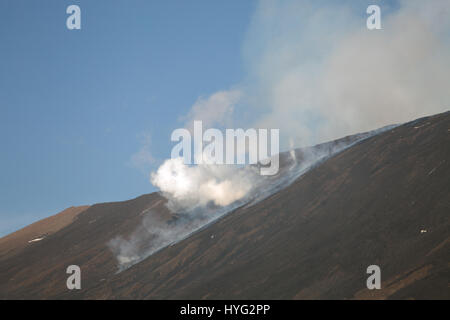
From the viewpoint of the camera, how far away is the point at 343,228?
55.1 meters

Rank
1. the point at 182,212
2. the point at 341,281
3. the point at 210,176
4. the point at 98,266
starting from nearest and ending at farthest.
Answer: the point at 341,281 < the point at 98,266 < the point at 182,212 < the point at 210,176

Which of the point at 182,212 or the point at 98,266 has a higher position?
the point at 182,212

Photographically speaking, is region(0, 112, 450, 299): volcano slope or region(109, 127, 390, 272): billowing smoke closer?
region(0, 112, 450, 299): volcano slope

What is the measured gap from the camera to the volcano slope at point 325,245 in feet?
143

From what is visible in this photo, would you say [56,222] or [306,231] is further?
[56,222]

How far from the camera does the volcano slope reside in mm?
43688

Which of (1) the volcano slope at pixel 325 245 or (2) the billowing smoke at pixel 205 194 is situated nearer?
(1) the volcano slope at pixel 325 245

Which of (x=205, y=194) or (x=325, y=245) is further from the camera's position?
(x=205, y=194)

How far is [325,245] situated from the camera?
174ft
